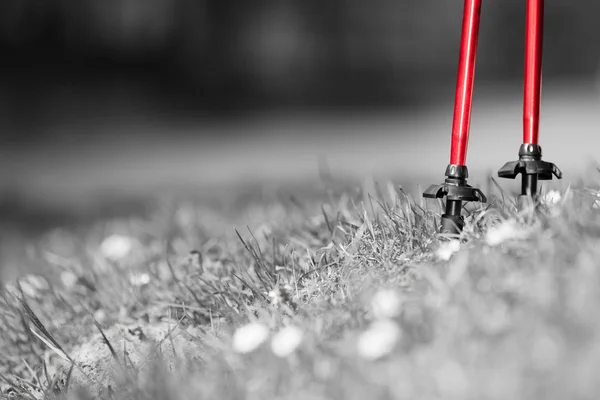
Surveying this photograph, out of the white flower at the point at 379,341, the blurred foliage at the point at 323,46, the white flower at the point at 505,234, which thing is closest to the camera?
the white flower at the point at 379,341

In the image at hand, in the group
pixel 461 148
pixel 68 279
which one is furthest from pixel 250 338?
pixel 68 279

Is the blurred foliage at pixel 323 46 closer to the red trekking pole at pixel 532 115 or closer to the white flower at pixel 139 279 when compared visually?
the white flower at pixel 139 279

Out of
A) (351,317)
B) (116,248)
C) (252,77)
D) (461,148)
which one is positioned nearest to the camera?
(351,317)

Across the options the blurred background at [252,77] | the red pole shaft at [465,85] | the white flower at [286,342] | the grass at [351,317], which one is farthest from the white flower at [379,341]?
the blurred background at [252,77]

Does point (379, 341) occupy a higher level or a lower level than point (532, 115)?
lower

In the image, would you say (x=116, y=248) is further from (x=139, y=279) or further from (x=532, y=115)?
(x=532, y=115)

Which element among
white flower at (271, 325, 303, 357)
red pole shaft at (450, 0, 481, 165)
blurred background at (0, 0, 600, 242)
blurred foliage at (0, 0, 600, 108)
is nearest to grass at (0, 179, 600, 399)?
white flower at (271, 325, 303, 357)
